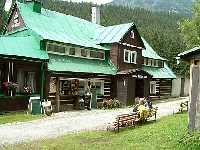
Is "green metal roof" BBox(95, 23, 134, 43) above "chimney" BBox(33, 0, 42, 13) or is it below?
below

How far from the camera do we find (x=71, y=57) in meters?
36.3

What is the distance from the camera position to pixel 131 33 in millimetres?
42312

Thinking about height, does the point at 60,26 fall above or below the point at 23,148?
above

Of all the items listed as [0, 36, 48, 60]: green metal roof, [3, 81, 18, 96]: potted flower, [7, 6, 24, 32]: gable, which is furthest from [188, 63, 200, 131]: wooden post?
[7, 6, 24, 32]: gable

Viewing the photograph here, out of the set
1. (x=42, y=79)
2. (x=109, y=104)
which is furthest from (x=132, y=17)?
(x=42, y=79)

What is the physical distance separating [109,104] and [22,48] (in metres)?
9.54

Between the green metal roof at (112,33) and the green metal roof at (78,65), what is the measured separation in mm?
2366

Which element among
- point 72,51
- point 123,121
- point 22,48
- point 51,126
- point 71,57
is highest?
point 72,51

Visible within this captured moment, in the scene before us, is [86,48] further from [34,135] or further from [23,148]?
[23,148]

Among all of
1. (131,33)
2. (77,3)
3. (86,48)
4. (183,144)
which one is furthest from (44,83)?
(77,3)

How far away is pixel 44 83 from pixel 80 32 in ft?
36.3

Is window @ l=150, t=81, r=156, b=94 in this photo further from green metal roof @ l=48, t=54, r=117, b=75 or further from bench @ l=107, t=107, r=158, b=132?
bench @ l=107, t=107, r=158, b=132

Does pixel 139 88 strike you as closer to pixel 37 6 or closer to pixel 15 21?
pixel 37 6

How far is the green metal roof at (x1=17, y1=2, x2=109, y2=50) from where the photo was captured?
35.5 metres
